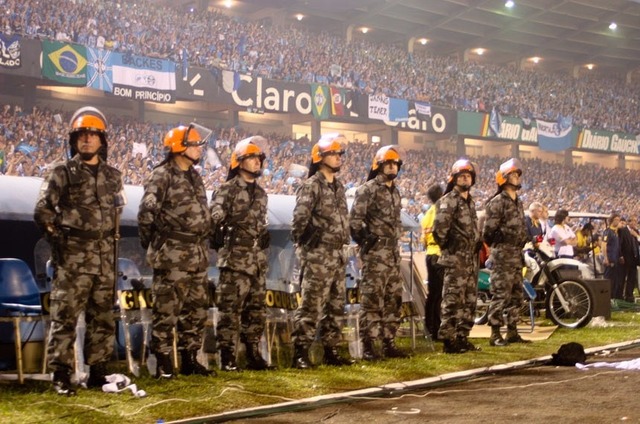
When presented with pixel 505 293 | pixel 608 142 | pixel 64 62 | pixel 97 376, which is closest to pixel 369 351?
pixel 505 293

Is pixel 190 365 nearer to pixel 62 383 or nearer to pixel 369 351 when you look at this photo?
pixel 62 383

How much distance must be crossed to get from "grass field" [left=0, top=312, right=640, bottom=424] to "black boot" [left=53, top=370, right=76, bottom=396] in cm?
6

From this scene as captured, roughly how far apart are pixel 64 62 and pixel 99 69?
96 centimetres

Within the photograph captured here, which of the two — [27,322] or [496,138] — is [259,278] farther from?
[496,138]

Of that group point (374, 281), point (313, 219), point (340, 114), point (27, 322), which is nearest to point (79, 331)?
point (27, 322)

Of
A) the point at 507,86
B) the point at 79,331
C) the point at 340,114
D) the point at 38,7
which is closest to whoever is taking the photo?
the point at 79,331

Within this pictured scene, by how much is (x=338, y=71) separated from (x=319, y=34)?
544 centimetres

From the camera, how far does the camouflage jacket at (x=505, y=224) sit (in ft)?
32.3

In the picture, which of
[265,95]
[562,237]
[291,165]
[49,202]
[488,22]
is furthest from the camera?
[488,22]

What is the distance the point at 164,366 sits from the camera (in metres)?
6.78

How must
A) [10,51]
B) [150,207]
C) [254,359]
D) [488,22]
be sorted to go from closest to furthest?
[150,207] → [254,359] → [10,51] → [488,22]

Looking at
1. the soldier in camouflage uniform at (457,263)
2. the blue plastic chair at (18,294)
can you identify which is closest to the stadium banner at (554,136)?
the soldier in camouflage uniform at (457,263)

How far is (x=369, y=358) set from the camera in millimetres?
8289

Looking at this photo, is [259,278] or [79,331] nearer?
[79,331]
